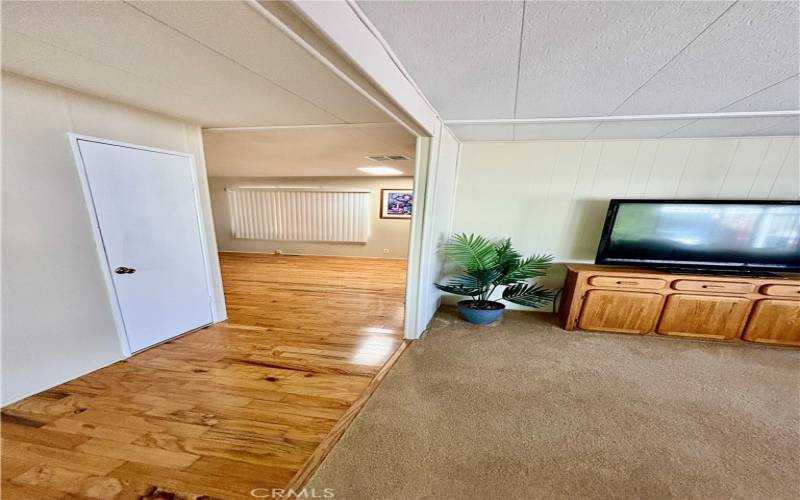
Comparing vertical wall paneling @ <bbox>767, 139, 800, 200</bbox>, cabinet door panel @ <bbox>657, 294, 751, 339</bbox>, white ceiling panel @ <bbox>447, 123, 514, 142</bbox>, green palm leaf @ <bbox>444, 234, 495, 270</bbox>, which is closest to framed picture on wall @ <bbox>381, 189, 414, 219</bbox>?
white ceiling panel @ <bbox>447, 123, 514, 142</bbox>

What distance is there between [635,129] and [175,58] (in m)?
3.49

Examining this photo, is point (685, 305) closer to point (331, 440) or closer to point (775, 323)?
point (775, 323)

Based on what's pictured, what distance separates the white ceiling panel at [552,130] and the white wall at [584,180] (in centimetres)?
19

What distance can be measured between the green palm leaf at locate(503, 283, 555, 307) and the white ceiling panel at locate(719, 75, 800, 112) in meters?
1.99

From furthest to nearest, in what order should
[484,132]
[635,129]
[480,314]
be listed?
[480,314]
[484,132]
[635,129]

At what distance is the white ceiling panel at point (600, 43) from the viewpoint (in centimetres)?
93

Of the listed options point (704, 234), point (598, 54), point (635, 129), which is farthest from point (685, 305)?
point (598, 54)

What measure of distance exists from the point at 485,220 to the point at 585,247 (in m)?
1.21

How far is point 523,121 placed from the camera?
2158 mm

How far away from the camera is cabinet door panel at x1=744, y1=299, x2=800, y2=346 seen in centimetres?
237

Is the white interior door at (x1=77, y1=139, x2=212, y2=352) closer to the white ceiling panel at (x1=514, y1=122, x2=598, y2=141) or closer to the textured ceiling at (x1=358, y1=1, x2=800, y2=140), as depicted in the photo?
the textured ceiling at (x1=358, y1=1, x2=800, y2=140)

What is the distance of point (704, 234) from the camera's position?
248 centimetres

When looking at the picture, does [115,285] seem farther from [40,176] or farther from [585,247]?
[585,247]

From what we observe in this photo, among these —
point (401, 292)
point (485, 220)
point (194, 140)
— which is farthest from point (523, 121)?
point (194, 140)
